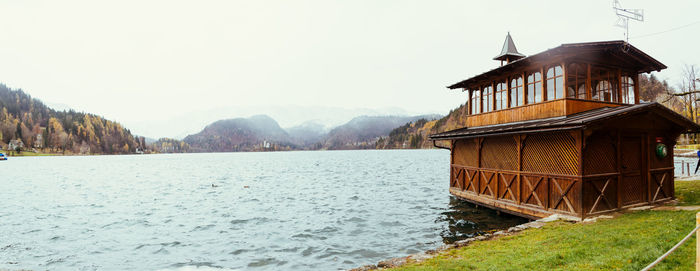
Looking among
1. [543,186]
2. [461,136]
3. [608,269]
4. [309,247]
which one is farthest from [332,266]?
[461,136]

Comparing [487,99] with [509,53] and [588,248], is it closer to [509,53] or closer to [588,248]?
[509,53]

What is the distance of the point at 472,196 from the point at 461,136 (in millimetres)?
4014

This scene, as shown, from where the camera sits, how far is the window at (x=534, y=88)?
1890 cm

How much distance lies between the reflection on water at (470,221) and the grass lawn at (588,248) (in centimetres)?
416

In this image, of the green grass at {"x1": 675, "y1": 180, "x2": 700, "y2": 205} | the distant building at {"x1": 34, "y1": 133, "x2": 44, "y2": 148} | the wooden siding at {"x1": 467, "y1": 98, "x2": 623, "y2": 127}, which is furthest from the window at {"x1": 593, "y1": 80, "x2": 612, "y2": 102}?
the distant building at {"x1": 34, "y1": 133, "x2": 44, "y2": 148}

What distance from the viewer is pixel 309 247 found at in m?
17.1

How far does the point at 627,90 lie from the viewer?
19.9 meters

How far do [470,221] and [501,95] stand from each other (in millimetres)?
8080

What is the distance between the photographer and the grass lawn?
27.9ft

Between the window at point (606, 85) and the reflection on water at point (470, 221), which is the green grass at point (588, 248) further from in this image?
the window at point (606, 85)

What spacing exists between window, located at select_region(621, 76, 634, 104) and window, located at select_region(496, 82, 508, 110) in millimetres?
6012

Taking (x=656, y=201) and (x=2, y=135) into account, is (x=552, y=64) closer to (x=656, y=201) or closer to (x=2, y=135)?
(x=656, y=201)

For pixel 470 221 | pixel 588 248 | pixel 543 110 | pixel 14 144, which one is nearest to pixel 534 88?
pixel 543 110

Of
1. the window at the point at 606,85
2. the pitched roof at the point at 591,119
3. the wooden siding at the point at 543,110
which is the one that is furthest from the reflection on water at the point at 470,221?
the window at the point at 606,85
